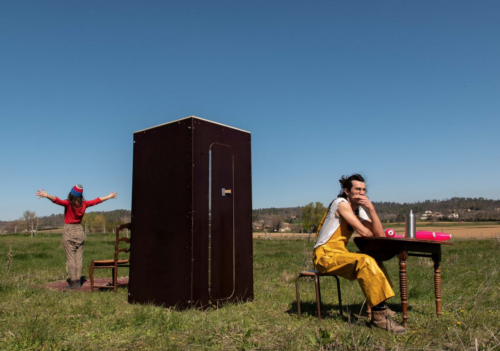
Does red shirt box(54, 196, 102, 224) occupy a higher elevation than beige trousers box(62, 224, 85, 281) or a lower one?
higher

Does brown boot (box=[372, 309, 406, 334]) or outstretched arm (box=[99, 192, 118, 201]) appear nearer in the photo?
brown boot (box=[372, 309, 406, 334])

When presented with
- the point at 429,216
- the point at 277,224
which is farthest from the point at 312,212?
the point at 429,216

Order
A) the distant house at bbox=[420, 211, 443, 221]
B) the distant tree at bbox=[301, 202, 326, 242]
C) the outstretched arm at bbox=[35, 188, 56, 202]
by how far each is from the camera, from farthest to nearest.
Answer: the distant house at bbox=[420, 211, 443, 221] → the distant tree at bbox=[301, 202, 326, 242] → the outstretched arm at bbox=[35, 188, 56, 202]

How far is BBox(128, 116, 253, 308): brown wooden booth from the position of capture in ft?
17.0

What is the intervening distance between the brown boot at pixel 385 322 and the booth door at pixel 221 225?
208 centimetres

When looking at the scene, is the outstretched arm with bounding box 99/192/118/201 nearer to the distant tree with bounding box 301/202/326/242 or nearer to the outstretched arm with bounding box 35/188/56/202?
the outstretched arm with bounding box 35/188/56/202

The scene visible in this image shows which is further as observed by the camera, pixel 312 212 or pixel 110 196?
pixel 312 212

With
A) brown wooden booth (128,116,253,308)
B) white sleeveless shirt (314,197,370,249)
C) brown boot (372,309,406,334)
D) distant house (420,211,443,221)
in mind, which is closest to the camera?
Answer: brown boot (372,309,406,334)

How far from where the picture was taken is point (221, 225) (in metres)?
5.48

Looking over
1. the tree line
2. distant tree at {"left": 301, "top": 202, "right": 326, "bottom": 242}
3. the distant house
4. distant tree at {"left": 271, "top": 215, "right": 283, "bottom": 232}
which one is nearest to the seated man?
the tree line

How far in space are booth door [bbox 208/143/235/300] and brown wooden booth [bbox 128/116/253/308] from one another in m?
0.01

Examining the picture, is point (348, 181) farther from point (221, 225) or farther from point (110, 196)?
point (110, 196)

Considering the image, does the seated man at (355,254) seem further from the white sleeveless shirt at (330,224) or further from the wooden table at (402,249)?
the wooden table at (402,249)

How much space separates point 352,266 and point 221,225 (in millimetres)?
2027
